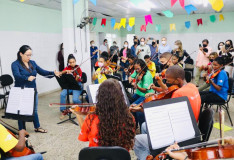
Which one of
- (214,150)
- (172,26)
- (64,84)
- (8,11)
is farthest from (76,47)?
(172,26)

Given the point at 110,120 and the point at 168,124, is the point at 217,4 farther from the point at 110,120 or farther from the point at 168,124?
the point at 110,120

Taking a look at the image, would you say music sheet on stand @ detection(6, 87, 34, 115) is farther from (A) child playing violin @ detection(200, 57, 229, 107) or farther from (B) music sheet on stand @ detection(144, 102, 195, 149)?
(A) child playing violin @ detection(200, 57, 229, 107)

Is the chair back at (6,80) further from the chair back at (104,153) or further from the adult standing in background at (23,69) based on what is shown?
the chair back at (104,153)

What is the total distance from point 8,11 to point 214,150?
517 cm

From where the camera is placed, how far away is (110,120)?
142 cm

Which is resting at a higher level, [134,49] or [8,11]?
[8,11]

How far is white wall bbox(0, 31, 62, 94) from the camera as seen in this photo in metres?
4.72

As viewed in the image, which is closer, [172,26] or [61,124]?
[61,124]

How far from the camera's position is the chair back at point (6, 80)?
4.31 m

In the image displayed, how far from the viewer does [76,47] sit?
184 inches

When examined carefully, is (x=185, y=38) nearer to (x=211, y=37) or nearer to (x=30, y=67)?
(x=211, y=37)

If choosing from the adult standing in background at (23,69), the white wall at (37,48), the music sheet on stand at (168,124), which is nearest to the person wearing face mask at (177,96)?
the music sheet on stand at (168,124)

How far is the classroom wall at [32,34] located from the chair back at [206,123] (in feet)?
14.5

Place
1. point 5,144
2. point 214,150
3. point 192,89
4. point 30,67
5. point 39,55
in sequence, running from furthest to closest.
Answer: point 39,55 → point 30,67 → point 192,89 → point 5,144 → point 214,150
